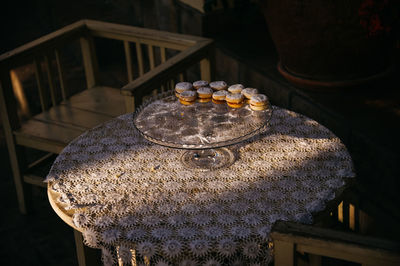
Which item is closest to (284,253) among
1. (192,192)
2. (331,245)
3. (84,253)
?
(331,245)

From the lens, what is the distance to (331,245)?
1317 mm

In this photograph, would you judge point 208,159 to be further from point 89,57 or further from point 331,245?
point 89,57

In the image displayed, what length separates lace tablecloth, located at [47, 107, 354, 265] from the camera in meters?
1.59

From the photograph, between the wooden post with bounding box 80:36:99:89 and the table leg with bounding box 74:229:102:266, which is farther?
the wooden post with bounding box 80:36:99:89

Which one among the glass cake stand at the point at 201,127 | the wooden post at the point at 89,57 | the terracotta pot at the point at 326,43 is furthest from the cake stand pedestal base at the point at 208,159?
the wooden post at the point at 89,57

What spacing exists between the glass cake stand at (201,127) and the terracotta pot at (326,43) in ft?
3.82

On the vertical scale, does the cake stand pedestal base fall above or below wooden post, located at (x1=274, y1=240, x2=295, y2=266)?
below

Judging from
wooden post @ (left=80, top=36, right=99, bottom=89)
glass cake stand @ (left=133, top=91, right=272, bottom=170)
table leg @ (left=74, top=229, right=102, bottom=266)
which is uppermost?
glass cake stand @ (left=133, top=91, right=272, bottom=170)

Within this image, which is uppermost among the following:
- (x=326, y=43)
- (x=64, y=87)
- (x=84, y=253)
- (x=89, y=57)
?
(x=326, y=43)

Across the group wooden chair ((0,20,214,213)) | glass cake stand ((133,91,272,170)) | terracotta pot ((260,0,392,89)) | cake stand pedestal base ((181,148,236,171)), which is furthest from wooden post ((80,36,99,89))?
cake stand pedestal base ((181,148,236,171))

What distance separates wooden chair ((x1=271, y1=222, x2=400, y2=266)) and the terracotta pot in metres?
1.87

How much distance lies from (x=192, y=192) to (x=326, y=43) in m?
1.67

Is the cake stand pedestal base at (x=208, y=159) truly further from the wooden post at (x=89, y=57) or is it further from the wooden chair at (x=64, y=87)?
the wooden post at (x=89, y=57)

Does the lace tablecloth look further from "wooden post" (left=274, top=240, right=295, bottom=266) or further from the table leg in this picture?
the table leg
